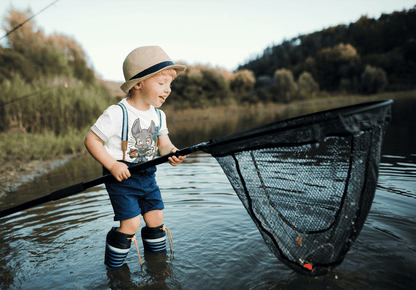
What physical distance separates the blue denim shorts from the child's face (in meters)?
0.52

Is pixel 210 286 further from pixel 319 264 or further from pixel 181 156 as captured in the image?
pixel 181 156

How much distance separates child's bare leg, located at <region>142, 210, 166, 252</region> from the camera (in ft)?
7.98

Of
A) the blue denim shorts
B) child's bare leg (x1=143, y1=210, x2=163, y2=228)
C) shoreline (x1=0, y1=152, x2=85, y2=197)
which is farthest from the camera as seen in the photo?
shoreline (x1=0, y1=152, x2=85, y2=197)

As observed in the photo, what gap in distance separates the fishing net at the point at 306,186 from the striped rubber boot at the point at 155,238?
0.89 meters

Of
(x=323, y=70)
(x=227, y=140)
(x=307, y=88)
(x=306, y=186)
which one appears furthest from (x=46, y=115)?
(x=323, y=70)

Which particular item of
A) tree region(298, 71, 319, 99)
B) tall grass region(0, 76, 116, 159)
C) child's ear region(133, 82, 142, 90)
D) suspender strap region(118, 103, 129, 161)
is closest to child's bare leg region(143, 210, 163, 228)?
suspender strap region(118, 103, 129, 161)

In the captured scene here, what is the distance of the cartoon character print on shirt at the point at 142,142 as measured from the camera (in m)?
2.23

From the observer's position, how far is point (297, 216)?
196cm

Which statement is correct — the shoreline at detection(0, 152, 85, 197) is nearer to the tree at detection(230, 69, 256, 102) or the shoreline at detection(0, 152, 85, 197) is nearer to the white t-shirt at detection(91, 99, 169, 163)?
the white t-shirt at detection(91, 99, 169, 163)

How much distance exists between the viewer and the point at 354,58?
51875mm

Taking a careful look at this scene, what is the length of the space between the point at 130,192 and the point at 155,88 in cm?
81

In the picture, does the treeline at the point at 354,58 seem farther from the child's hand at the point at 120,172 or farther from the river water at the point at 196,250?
the child's hand at the point at 120,172

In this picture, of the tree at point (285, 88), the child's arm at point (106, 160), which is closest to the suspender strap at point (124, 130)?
the child's arm at point (106, 160)

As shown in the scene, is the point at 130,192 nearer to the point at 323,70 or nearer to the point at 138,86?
the point at 138,86
